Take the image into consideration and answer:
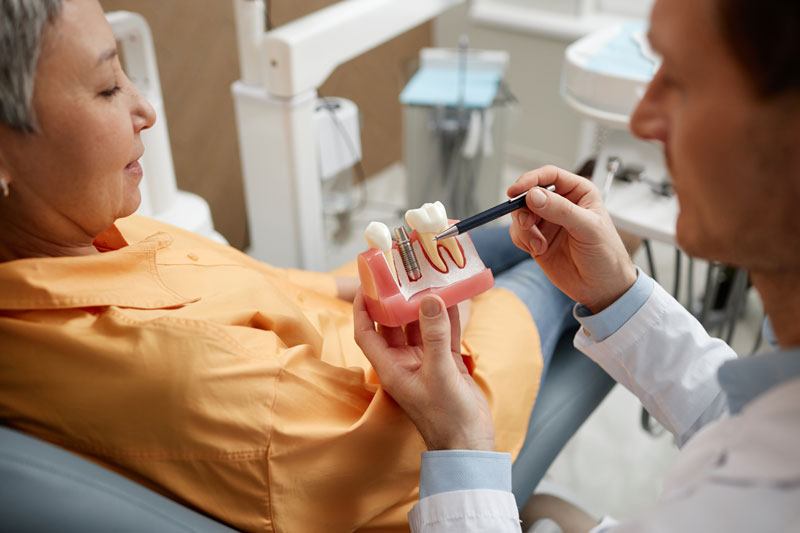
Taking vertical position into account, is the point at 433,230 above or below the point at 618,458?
above

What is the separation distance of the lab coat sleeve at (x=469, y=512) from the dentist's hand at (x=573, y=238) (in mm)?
333

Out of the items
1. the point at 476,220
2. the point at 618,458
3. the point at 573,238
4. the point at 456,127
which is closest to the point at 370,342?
the point at 476,220

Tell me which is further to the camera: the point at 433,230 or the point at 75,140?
the point at 433,230

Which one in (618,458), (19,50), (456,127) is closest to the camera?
(19,50)

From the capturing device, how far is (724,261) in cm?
63

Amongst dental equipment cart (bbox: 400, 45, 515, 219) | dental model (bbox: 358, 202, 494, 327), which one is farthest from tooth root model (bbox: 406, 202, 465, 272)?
dental equipment cart (bbox: 400, 45, 515, 219)

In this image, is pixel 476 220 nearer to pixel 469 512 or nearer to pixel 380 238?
pixel 380 238

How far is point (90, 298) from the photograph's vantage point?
841 mm

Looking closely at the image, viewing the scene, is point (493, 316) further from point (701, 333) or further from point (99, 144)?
point (99, 144)

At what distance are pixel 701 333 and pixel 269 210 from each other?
3.86ft

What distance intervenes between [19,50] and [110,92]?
0.13 meters

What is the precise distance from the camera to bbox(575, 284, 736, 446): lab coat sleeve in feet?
3.18

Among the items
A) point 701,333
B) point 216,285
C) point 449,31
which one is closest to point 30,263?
point 216,285

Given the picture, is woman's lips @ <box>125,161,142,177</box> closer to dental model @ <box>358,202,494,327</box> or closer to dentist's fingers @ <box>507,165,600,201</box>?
dental model @ <box>358,202,494,327</box>
